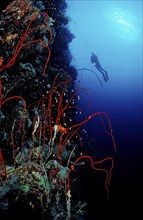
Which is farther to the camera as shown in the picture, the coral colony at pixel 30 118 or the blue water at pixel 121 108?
the blue water at pixel 121 108

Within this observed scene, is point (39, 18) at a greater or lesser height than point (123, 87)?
lesser

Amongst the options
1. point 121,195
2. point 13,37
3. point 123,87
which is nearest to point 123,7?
point 123,87

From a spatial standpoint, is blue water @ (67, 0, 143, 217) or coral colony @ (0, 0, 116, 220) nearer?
coral colony @ (0, 0, 116, 220)

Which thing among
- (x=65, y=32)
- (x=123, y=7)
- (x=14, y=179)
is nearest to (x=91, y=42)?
(x=123, y=7)

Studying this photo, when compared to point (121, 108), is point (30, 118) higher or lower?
lower

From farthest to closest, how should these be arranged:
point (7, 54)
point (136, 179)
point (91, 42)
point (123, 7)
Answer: point (91, 42) < point (123, 7) < point (136, 179) < point (7, 54)

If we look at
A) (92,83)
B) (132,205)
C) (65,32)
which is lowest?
(132,205)

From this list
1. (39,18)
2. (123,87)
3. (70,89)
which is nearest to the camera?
(39,18)

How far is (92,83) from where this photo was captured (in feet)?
103

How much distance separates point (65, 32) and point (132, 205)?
1207 cm

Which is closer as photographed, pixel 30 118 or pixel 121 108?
pixel 30 118

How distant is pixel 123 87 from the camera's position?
A: 3431cm

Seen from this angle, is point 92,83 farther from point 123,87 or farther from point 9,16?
point 9,16

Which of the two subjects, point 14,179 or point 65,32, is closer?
point 14,179
